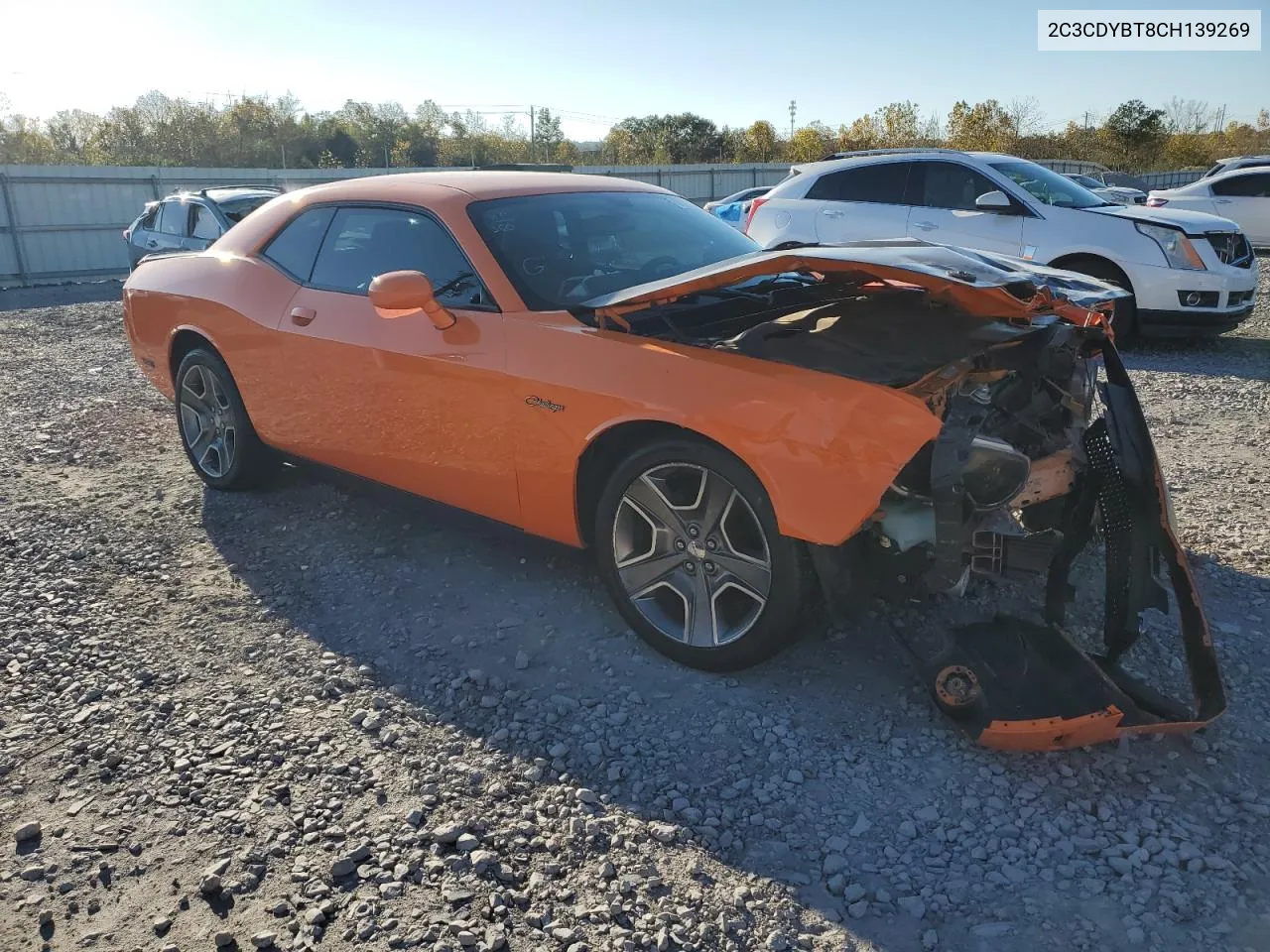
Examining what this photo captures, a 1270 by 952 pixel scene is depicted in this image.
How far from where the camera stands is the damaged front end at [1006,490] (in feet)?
9.29

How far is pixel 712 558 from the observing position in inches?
128

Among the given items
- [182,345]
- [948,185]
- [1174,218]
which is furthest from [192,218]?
[1174,218]

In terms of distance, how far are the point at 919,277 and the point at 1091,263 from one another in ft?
21.7

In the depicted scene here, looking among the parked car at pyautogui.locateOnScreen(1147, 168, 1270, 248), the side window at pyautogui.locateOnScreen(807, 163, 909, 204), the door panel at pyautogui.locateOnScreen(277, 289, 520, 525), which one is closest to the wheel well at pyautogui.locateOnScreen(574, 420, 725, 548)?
the door panel at pyautogui.locateOnScreen(277, 289, 520, 525)

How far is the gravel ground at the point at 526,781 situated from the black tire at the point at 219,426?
714 mm

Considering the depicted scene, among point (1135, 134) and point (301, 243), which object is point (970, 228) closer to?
point (301, 243)

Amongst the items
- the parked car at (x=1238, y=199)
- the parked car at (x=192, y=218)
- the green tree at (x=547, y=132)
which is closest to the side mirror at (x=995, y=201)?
the parked car at (x=192, y=218)

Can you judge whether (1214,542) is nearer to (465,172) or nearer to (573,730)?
(573,730)

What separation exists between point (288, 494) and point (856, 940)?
4035 millimetres

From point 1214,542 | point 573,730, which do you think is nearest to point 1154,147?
point 1214,542

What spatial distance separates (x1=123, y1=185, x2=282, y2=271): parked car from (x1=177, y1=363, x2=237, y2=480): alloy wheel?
300 inches

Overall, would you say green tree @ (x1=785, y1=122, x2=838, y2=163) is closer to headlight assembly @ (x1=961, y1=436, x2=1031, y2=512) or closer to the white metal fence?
the white metal fence

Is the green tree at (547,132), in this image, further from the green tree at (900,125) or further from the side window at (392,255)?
the side window at (392,255)

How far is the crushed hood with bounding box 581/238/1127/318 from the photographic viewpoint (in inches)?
115
